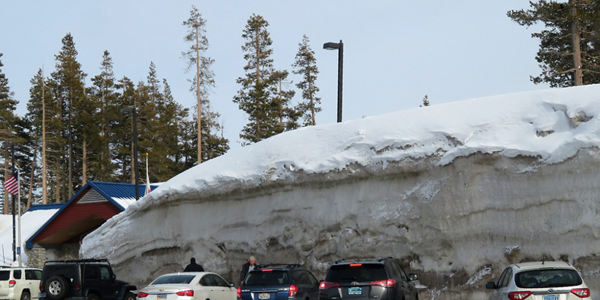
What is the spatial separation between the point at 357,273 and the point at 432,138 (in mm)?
9039

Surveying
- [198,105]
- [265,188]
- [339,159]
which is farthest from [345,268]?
[198,105]

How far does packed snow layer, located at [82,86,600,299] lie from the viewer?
19328 millimetres

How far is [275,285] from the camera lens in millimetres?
15570

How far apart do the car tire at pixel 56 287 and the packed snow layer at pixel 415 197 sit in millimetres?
6561

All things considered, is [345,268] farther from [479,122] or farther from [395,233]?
[479,122]

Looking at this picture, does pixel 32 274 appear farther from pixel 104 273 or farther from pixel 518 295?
pixel 518 295

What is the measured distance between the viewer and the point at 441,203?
821 inches

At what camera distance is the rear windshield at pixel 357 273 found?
1341cm

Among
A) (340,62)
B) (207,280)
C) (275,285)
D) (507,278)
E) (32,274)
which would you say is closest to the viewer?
(507,278)

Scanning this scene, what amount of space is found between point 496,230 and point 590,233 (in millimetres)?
2608

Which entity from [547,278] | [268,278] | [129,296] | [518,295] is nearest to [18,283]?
[129,296]

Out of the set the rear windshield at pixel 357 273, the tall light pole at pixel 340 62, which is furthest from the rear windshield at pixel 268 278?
the tall light pole at pixel 340 62

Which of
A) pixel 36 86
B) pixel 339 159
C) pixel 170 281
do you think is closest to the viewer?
pixel 170 281

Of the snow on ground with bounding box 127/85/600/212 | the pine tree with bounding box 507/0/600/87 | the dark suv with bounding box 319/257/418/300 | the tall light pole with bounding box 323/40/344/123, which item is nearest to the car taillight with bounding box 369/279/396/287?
the dark suv with bounding box 319/257/418/300
